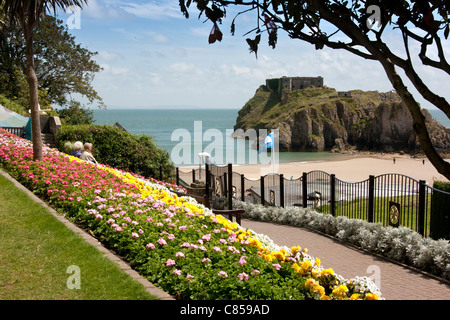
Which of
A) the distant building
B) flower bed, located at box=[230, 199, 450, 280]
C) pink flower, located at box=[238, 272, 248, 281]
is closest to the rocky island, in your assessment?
the distant building

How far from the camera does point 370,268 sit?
877 cm

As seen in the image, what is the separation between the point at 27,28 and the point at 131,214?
635 cm

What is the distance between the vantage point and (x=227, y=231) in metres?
7.00

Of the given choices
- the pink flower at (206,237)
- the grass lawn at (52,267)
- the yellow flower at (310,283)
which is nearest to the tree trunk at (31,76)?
the grass lawn at (52,267)

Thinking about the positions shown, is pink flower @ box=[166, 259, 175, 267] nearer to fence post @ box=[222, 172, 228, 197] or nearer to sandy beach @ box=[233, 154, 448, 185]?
fence post @ box=[222, 172, 228, 197]

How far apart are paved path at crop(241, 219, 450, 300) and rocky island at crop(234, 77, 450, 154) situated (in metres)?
52.9

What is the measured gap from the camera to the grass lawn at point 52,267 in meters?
4.82

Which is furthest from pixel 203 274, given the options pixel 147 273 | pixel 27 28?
pixel 27 28

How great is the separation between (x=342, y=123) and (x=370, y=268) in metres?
108

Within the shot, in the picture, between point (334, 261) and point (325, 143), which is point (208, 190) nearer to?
point (334, 261)

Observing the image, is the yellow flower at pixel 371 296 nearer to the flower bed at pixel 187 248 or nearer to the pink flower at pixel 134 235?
the flower bed at pixel 187 248

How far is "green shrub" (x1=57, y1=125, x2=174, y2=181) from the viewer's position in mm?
21156
